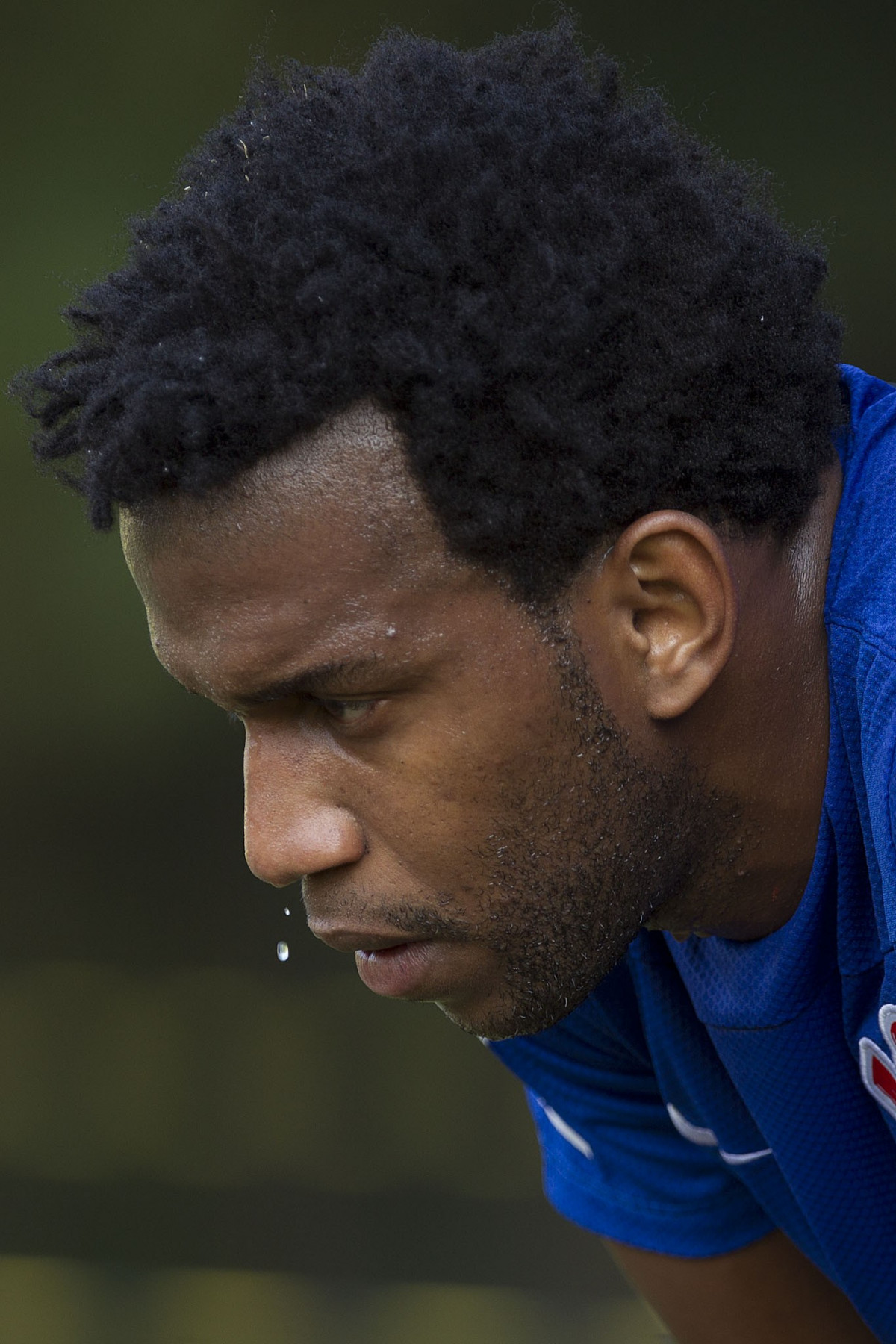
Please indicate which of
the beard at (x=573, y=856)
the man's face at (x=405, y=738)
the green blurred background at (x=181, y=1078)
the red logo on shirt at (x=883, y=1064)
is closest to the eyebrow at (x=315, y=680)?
the man's face at (x=405, y=738)

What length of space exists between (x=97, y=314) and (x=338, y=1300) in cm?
202

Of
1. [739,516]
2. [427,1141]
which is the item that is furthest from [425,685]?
[427,1141]

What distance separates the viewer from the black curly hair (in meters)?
1.04

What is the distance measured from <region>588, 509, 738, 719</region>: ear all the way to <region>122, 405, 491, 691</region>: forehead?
0.11 m

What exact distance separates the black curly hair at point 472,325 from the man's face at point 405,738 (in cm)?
3

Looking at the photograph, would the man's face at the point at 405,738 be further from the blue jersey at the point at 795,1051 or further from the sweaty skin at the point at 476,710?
the blue jersey at the point at 795,1051

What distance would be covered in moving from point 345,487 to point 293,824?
246 mm

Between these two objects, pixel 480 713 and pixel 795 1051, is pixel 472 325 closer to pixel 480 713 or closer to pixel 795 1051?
pixel 480 713

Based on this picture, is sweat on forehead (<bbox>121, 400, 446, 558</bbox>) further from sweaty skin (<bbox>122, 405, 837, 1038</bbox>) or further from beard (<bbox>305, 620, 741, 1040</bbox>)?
beard (<bbox>305, 620, 741, 1040</bbox>)

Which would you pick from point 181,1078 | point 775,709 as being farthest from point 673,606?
point 181,1078

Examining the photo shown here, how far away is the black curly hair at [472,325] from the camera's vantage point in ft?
3.43

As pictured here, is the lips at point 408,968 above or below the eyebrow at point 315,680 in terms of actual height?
below

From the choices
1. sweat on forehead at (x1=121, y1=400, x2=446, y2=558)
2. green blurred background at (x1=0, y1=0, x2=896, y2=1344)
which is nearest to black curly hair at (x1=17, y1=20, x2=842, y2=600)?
sweat on forehead at (x1=121, y1=400, x2=446, y2=558)

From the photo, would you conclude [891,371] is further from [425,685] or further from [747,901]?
[425,685]
